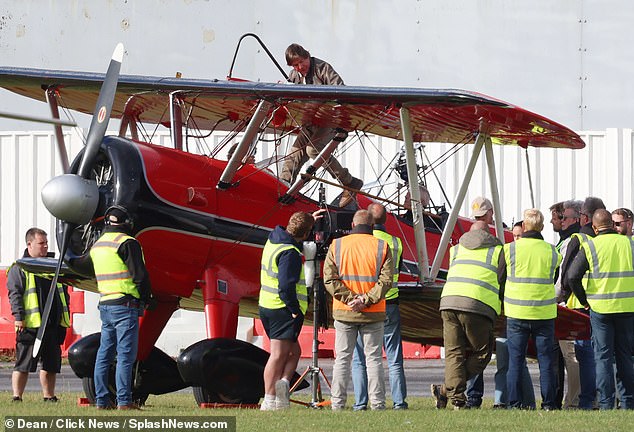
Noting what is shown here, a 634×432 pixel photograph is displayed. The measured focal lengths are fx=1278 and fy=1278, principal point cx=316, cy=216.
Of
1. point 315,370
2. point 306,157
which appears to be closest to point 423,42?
point 306,157

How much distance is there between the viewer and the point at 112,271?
10.6 metres

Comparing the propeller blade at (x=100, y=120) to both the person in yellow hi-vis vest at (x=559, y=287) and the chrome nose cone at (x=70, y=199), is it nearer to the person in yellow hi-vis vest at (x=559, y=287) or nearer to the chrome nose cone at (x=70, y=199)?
the chrome nose cone at (x=70, y=199)

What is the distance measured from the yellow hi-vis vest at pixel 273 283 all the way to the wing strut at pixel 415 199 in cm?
189

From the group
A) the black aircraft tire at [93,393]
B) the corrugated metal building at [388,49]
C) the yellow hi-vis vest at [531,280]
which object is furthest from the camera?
the corrugated metal building at [388,49]

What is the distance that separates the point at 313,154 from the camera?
42.0 ft

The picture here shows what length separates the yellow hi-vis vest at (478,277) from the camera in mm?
10727

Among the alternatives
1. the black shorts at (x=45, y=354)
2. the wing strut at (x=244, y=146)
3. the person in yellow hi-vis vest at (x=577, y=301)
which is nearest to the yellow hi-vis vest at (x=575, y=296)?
the person in yellow hi-vis vest at (x=577, y=301)

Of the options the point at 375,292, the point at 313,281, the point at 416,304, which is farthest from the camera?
the point at 416,304

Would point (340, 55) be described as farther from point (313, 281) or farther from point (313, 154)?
point (313, 281)

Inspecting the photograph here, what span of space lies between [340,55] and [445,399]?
11.8 m

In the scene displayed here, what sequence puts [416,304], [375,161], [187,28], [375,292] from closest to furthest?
1. [375,292]
2. [416,304]
3. [375,161]
4. [187,28]

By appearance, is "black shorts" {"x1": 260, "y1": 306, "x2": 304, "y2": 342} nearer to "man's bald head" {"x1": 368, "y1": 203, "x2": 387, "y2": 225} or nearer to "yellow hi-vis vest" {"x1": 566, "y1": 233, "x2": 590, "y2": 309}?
"man's bald head" {"x1": 368, "y1": 203, "x2": 387, "y2": 225}

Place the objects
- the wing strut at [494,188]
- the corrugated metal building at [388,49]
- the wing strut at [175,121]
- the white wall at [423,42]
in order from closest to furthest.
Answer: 1. the wing strut at [175,121]
2. the wing strut at [494,188]
3. the corrugated metal building at [388,49]
4. the white wall at [423,42]

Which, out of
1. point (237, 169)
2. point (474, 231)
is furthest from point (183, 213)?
point (474, 231)
